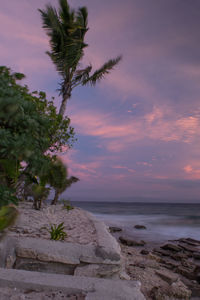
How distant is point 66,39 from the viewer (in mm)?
9188

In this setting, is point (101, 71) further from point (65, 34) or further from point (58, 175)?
point (58, 175)

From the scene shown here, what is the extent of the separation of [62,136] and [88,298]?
6589mm

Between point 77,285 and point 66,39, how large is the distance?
29.5 feet

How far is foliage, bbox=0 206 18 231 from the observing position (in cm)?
310

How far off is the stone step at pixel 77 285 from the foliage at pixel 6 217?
586mm

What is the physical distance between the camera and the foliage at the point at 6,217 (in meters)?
3.10

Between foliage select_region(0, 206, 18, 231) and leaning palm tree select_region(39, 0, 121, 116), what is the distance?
5790mm

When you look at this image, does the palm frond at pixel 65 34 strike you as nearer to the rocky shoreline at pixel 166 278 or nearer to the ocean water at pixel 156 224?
the rocky shoreline at pixel 166 278

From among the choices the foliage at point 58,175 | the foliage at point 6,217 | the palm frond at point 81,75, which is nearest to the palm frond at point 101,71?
the palm frond at point 81,75

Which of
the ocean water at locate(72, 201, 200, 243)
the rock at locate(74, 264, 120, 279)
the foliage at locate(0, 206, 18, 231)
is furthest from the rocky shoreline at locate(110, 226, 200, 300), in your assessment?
the ocean water at locate(72, 201, 200, 243)

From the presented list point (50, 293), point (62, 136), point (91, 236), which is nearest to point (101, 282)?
point (50, 293)

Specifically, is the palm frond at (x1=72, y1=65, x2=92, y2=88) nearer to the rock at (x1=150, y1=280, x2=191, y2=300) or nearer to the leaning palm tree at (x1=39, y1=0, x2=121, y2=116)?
the leaning palm tree at (x1=39, y1=0, x2=121, y2=116)

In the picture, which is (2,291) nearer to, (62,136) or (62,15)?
(62,136)

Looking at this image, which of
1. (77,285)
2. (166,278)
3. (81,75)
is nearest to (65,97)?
(81,75)
